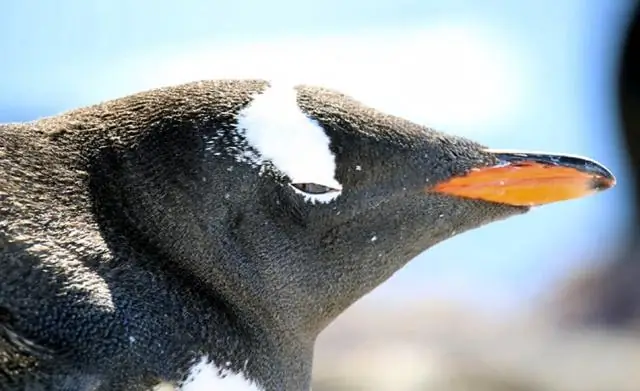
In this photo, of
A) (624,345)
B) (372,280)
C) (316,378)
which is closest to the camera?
(372,280)

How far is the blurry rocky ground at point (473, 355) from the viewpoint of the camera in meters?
4.05

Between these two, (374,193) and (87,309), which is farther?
(374,193)

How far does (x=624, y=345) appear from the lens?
15.4 feet

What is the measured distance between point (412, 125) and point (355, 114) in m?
0.10

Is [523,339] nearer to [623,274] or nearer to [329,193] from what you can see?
[623,274]

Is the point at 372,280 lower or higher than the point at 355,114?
lower

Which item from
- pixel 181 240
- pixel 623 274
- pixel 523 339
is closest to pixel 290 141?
pixel 181 240

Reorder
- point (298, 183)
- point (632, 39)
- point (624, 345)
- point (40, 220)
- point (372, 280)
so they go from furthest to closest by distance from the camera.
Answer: point (632, 39) → point (624, 345) → point (372, 280) → point (298, 183) → point (40, 220)

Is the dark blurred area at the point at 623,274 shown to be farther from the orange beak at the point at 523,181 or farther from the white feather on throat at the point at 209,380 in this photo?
the white feather on throat at the point at 209,380

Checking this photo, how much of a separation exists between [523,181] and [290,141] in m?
0.33

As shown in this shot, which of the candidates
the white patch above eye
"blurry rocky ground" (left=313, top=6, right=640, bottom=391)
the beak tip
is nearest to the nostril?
the beak tip

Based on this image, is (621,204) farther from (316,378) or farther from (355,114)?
(355,114)

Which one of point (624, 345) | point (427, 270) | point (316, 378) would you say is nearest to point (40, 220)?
point (316, 378)

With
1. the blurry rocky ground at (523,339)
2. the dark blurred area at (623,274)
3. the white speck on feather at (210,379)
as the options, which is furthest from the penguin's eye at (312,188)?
the dark blurred area at (623,274)
